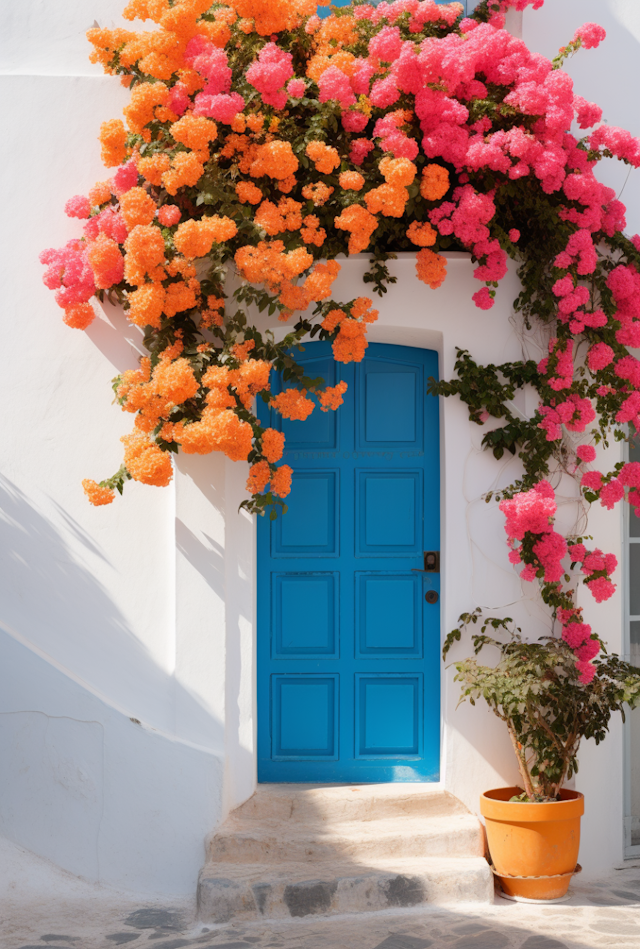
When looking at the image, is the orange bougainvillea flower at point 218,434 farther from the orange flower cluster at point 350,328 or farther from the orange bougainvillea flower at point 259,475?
the orange flower cluster at point 350,328

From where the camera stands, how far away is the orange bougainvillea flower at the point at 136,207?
4.01 m

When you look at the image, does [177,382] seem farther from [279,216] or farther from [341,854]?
[341,854]

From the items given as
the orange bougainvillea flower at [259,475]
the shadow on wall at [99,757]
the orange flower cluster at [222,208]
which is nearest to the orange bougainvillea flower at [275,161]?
the orange flower cluster at [222,208]

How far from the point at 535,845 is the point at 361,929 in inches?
37.2

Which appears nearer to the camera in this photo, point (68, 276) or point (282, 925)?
point (282, 925)

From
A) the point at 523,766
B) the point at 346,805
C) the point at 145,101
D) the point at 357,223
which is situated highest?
the point at 145,101

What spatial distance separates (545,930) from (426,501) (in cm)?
218

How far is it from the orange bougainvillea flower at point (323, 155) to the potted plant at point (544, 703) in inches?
72.3

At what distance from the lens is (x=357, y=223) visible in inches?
160

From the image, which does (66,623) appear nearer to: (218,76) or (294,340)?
(294,340)

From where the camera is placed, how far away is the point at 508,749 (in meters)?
4.55

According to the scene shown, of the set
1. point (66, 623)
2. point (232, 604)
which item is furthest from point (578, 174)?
point (66, 623)

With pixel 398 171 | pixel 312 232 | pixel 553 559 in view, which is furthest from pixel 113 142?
pixel 553 559

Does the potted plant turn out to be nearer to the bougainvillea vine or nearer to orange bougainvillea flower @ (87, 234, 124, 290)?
the bougainvillea vine
